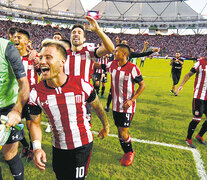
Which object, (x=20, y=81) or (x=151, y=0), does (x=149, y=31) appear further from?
(x=20, y=81)

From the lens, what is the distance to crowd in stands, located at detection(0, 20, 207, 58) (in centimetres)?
4235

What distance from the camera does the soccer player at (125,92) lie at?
Result: 3.02 metres

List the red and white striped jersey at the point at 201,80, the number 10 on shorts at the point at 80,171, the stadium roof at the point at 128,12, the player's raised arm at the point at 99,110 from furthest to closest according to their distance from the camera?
the stadium roof at the point at 128,12 → the red and white striped jersey at the point at 201,80 → the player's raised arm at the point at 99,110 → the number 10 on shorts at the point at 80,171

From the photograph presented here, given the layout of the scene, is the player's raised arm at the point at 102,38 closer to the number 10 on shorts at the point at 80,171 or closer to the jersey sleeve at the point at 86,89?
the jersey sleeve at the point at 86,89

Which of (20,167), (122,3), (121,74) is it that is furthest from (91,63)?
(122,3)

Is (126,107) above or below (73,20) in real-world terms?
below

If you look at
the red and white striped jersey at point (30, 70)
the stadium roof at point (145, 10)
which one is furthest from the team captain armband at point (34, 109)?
the stadium roof at point (145, 10)

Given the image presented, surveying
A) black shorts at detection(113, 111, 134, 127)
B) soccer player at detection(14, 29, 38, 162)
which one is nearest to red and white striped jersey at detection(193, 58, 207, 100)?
black shorts at detection(113, 111, 134, 127)

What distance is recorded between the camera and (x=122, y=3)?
202 feet

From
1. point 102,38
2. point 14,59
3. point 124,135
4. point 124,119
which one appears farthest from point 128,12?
point 14,59

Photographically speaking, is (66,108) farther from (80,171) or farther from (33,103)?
(80,171)

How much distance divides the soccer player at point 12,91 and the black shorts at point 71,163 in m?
0.59

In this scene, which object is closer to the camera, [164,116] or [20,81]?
[20,81]

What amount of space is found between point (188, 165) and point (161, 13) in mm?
67140
